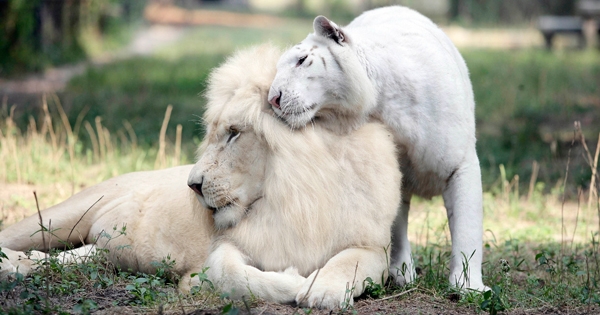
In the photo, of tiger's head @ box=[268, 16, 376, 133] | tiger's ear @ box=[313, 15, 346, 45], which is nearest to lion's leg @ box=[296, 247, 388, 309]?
tiger's head @ box=[268, 16, 376, 133]

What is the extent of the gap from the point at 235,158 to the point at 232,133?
14 cm

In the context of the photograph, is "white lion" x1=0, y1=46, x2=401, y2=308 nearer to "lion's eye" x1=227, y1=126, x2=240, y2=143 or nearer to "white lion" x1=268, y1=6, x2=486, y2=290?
"lion's eye" x1=227, y1=126, x2=240, y2=143

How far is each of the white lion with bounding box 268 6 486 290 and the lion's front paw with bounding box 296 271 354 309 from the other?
788mm

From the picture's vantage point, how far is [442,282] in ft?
14.0

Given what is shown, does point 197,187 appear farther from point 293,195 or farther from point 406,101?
point 406,101

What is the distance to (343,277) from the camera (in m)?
3.65

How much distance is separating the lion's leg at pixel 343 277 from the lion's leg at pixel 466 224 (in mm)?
499

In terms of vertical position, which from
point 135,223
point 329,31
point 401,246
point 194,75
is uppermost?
point 329,31

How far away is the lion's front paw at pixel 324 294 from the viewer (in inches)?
138

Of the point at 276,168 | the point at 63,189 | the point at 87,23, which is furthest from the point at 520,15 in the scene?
the point at 276,168

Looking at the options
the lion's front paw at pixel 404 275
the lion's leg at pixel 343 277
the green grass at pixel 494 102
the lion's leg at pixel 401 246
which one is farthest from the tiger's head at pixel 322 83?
the green grass at pixel 494 102

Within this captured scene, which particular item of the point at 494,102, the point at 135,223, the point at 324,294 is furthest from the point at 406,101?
the point at 494,102

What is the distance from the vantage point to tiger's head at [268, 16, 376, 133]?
3.78 metres

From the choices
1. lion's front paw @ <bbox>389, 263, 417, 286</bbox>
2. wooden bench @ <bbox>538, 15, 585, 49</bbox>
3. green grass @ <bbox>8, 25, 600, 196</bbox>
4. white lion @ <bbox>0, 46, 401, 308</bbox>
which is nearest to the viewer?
white lion @ <bbox>0, 46, 401, 308</bbox>
